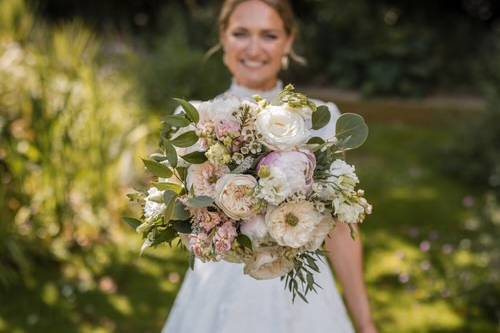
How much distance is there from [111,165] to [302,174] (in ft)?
12.8

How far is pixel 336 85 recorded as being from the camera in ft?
36.0

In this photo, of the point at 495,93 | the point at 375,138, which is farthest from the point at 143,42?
the point at 495,93

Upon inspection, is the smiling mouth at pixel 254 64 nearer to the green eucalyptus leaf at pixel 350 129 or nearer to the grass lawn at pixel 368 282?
the green eucalyptus leaf at pixel 350 129

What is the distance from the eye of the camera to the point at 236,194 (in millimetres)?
1428

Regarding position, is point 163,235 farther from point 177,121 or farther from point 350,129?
point 350,129

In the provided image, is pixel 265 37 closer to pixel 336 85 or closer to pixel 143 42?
pixel 336 85

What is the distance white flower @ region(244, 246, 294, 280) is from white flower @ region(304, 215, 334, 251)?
0.22 feet

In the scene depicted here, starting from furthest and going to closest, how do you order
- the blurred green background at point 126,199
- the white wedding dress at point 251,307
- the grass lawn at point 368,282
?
1. the blurred green background at point 126,199
2. the grass lawn at point 368,282
3. the white wedding dress at point 251,307

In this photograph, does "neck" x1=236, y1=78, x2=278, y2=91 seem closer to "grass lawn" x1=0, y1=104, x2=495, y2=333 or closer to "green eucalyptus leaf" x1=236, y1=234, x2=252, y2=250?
"green eucalyptus leaf" x1=236, y1=234, x2=252, y2=250

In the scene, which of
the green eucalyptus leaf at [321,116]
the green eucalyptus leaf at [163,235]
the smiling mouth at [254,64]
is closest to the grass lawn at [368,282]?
the smiling mouth at [254,64]

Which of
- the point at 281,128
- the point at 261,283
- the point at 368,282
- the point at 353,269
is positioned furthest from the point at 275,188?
the point at 368,282

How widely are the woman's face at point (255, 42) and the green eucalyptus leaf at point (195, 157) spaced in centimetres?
78

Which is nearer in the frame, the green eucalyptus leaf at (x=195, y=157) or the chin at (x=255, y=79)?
the green eucalyptus leaf at (x=195, y=157)

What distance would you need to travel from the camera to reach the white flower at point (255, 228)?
1.47 metres
